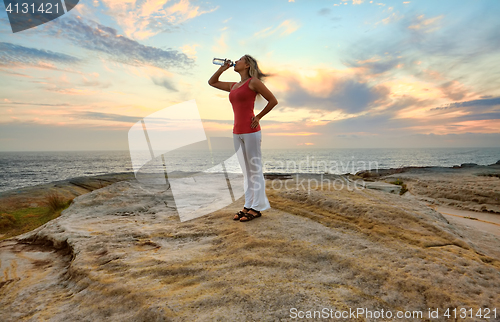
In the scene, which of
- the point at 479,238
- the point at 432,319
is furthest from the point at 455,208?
the point at 432,319

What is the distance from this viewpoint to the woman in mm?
3793

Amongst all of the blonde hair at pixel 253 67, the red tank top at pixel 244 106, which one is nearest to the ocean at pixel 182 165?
the red tank top at pixel 244 106

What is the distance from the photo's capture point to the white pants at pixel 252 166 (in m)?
3.86

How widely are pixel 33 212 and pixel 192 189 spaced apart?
387cm

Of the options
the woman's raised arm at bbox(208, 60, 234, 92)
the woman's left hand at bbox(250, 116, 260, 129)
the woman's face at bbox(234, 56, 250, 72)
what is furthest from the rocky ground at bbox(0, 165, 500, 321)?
the woman's face at bbox(234, 56, 250, 72)

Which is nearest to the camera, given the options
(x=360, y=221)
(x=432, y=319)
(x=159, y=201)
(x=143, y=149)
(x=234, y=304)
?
(x=432, y=319)

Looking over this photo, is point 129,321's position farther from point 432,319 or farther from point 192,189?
point 192,189

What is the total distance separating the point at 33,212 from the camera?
6.31 metres

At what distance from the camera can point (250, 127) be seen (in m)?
3.81

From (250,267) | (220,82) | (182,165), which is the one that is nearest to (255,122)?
(220,82)

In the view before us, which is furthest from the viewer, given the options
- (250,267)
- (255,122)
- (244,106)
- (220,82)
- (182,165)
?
(182,165)

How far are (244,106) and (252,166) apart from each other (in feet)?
3.02

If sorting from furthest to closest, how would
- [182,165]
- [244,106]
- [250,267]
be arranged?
[182,165], [244,106], [250,267]

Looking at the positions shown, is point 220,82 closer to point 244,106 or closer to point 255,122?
point 244,106
